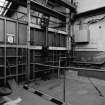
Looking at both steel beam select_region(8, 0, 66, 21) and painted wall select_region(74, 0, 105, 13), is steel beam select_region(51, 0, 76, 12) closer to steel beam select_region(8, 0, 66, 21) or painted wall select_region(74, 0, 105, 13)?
painted wall select_region(74, 0, 105, 13)

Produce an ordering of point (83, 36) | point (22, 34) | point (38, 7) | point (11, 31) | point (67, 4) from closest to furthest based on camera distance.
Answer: point (11, 31) → point (22, 34) → point (38, 7) → point (67, 4) → point (83, 36)

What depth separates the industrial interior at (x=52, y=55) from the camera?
3.02 m

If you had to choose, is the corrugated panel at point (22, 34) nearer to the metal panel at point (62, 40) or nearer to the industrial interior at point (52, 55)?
the industrial interior at point (52, 55)

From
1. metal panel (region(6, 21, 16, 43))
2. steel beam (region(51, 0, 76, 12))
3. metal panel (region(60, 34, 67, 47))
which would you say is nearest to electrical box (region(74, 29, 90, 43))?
metal panel (region(60, 34, 67, 47))

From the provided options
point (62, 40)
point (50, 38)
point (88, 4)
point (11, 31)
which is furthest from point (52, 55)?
point (88, 4)

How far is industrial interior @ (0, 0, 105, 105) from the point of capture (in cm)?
302

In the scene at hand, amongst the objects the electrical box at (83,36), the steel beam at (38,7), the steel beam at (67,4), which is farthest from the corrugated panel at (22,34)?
the electrical box at (83,36)

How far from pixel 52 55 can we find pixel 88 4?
10.5ft

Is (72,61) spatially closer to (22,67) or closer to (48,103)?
(22,67)

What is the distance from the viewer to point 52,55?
Result: 5328mm

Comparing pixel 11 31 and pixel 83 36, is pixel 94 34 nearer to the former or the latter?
pixel 83 36

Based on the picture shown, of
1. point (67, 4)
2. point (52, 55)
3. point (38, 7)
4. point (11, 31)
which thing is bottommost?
point (52, 55)

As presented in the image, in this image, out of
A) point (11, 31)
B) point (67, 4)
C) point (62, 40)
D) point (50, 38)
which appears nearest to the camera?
point (11, 31)

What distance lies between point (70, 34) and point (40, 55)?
8.21 ft
